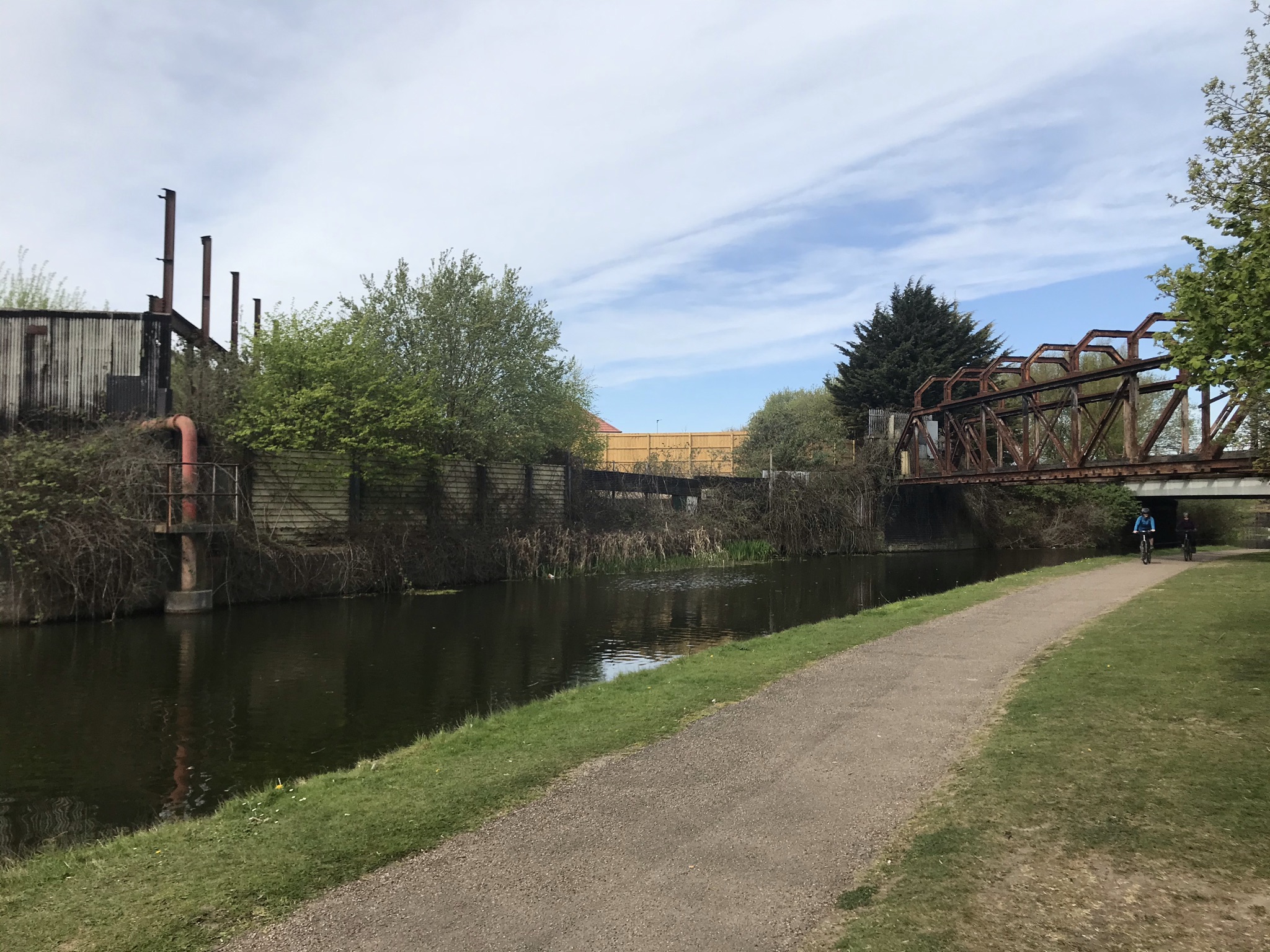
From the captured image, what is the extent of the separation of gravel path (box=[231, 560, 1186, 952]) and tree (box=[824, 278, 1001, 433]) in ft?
139

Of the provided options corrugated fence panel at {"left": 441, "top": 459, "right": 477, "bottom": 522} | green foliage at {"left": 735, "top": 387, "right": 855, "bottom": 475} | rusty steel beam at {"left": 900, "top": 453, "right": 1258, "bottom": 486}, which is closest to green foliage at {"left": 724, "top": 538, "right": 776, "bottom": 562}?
green foliage at {"left": 735, "top": 387, "right": 855, "bottom": 475}

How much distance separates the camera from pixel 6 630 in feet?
57.2

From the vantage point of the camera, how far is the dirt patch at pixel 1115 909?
12.7 ft

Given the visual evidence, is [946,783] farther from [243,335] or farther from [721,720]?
[243,335]

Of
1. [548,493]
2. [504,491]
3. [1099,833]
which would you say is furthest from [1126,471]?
[1099,833]

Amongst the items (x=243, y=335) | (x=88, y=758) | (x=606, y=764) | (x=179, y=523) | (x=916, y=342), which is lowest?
(x=88, y=758)

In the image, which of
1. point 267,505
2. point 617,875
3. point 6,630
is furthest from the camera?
point 267,505

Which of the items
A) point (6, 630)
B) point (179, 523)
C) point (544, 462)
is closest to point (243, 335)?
point (179, 523)

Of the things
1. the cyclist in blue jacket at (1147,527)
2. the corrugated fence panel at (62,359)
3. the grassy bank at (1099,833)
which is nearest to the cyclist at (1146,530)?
the cyclist in blue jacket at (1147,527)

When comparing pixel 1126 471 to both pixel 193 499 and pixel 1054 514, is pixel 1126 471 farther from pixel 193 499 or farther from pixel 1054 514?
pixel 193 499

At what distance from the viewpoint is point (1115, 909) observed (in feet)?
13.7

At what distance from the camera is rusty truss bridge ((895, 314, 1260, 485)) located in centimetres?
2528

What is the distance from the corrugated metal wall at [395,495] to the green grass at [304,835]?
53.0 ft

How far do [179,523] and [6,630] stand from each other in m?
3.79
